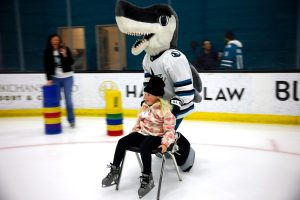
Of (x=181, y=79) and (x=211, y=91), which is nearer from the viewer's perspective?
(x=181, y=79)

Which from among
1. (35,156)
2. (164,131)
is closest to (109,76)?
(35,156)

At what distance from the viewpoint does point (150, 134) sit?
2.77m

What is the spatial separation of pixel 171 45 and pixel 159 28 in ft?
0.83

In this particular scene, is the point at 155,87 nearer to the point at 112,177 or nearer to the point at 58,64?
the point at 112,177

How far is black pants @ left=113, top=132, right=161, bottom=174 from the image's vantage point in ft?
8.56

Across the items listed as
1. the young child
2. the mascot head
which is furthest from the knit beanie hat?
the mascot head

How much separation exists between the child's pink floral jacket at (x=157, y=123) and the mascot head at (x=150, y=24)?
604 mm

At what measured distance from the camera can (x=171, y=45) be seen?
3.17m

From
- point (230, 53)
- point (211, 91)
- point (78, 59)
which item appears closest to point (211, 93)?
point (211, 91)

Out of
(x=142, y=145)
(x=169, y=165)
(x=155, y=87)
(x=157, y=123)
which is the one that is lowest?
(x=169, y=165)

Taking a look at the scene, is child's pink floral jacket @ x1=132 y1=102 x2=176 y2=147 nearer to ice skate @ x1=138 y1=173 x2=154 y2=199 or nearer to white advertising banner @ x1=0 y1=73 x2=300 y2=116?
ice skate @ x1=138 y1=173 x2=154 y2=199

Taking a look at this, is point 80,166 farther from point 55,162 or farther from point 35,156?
point 35,156

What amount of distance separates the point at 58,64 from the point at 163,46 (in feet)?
8.22

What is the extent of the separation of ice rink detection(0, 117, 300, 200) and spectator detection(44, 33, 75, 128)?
0.76 m
